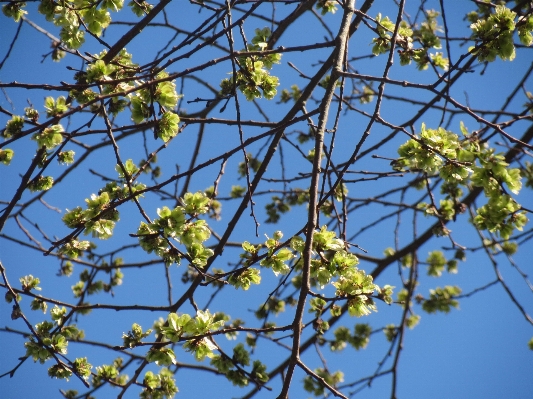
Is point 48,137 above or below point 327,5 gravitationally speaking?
below

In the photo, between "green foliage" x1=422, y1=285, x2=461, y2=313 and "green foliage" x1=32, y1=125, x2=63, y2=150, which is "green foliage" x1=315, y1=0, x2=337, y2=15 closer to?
"green foliage" x1=32, y1=125, x2=63, y2=150

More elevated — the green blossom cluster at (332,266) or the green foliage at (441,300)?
the green foliage at (441,300)

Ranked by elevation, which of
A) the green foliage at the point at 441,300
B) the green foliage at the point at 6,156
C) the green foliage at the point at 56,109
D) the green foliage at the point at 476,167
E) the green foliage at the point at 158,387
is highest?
the green foliage at the point at 441,300

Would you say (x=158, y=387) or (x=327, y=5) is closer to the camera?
(x=158, y=387)

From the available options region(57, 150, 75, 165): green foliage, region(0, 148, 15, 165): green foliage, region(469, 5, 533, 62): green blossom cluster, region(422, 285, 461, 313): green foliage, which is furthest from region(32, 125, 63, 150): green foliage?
region(422, 285, 461, 313): green foliage

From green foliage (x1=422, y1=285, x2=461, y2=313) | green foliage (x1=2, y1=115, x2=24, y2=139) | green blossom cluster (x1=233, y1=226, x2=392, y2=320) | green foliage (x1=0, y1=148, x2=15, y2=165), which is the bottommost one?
green blossom cluster (x1=233, y1=226, x2=392, y2=320)

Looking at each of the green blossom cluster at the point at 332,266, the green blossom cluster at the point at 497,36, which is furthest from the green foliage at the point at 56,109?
the green blossom cluster at the point at 497,36

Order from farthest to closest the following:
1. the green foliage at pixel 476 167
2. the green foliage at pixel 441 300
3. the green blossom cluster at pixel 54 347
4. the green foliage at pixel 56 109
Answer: the green foliage at pixel 441 300
the green blossom cluster at pixel 54 347
the green foliage at pixel 56 109
the green foliage at pixel 476 167

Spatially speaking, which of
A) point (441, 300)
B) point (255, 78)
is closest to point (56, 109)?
point (255, 78)

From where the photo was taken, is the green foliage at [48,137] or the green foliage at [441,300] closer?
the green foliage at [48,137]

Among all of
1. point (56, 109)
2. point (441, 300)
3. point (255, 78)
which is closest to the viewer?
point (56, 109)

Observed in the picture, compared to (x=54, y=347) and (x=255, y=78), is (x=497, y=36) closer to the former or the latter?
(x=255, y=78)

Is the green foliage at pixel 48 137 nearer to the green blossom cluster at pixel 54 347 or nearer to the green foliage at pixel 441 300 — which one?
the green blossom cluster at pixel 54 347

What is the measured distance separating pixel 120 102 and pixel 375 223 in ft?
7.68
